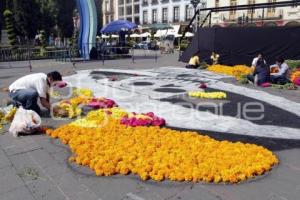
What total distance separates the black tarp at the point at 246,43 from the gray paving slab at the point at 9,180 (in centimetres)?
1743

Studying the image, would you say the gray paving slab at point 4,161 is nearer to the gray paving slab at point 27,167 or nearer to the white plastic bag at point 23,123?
the gray paving slab at point 27,167

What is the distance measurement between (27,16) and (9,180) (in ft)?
120

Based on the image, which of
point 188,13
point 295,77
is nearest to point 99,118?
point 295,77

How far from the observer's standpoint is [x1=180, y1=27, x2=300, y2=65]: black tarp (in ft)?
63.6

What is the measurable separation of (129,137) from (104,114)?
1.88 metres

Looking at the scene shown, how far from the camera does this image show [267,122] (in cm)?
841

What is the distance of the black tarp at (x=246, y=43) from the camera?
19391mm

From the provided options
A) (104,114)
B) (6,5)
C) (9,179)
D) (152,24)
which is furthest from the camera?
(152,24)

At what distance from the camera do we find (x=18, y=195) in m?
4.63

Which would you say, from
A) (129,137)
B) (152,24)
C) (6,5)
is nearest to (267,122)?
(129,137)

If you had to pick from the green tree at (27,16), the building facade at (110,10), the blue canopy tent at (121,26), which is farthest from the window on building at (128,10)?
the blue canopy tent at (121,26)

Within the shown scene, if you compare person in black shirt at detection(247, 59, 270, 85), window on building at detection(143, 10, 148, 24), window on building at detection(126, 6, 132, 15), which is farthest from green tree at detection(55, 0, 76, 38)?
window on building at detection(126, 6, 132, 15)

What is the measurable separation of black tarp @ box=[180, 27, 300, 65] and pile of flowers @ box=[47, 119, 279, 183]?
14.7 meters

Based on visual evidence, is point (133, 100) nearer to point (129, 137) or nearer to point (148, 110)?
point (148, 110)
